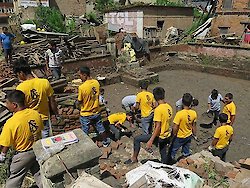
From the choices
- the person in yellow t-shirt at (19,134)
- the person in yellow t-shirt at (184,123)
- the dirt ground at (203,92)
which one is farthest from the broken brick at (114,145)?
the person in yellow t-shirt at (19,134)

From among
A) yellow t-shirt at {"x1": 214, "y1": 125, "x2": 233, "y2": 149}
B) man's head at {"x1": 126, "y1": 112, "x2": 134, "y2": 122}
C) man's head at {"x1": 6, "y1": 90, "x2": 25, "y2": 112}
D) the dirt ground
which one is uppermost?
man's head at {"x1": 6, "y1": 90, "x2": 25, "y2": 112}

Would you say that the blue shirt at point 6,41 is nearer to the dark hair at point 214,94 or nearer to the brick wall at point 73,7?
the dark hair at point 214,94

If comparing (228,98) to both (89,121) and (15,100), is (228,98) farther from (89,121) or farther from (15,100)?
(15,100)

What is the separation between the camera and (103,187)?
247 centimetres

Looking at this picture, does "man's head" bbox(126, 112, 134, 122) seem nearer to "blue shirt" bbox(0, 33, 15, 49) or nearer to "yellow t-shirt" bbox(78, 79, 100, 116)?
"yellow t-shirt" bbox(78, 79, 100, 116)

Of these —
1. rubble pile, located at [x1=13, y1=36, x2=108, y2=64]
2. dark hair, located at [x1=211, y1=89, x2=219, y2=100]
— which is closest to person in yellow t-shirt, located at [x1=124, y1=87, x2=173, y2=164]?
dark hair, located at [x1=211, y1=89, x2=219, y2=100]

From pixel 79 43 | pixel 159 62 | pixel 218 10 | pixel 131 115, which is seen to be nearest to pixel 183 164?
pixel 131 115

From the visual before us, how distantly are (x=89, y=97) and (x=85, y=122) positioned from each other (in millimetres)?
623

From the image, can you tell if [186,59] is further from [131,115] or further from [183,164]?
[183,164]

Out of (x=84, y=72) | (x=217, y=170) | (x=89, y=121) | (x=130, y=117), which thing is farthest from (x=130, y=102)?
(x=217, y=170)

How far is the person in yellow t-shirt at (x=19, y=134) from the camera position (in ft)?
11.4

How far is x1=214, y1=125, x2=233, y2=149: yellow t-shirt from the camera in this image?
497 centimetres

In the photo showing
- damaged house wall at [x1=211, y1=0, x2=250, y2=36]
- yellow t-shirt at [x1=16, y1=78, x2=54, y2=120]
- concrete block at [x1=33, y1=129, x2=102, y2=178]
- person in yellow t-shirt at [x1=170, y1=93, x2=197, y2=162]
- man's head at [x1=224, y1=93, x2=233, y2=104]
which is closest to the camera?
concrete block at [x1=33, y1=129, x2=102, y2=178]

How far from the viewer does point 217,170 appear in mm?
4230
